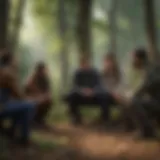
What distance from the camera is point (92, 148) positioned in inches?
223

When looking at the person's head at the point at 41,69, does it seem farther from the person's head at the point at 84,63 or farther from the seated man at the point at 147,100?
the seated man at the point at 147,100

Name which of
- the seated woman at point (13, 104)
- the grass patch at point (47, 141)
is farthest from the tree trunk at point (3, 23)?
the grass patch at point (47, 141)

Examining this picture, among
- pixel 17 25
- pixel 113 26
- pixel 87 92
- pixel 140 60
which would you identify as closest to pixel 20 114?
pixel 140 60

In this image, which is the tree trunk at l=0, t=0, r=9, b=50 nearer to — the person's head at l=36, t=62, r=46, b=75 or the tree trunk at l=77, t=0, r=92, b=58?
the person's head at l=36, t=62, r=46, b=75

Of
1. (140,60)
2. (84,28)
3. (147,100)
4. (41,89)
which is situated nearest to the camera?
(147,100)

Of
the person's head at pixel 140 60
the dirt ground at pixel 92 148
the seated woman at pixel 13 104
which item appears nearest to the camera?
the dirt ground at pixel 92 148

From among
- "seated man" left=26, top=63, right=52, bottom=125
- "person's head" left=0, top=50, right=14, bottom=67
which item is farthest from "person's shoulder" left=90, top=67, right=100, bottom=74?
"person's head" left=0, top=50, right=14, bottom=67

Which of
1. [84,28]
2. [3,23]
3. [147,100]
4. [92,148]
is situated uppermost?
[84,28]

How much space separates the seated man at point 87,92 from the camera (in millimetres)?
6973

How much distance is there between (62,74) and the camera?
23.8 ft

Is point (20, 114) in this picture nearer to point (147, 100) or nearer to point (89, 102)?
point (147, 100)

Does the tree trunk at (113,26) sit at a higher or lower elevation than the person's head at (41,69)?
higher

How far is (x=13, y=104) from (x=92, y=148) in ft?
3.21

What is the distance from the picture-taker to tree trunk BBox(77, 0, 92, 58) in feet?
24.0
